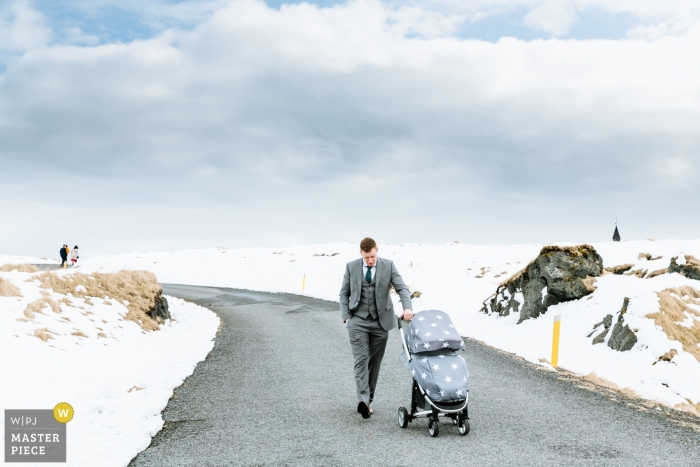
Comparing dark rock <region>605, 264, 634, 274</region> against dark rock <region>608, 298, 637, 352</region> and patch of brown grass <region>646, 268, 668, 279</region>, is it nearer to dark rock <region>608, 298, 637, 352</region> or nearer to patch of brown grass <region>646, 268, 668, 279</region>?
patch of brown grass <region>646, 268, 668, 279</region>

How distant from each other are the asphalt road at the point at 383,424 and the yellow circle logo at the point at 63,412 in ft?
3.89

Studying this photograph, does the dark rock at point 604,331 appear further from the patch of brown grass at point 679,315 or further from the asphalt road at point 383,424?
the asphalt road at point 383,424

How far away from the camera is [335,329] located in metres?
15.7

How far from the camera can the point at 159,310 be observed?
55.9ft

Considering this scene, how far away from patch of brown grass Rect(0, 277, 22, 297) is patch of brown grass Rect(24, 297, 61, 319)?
1.77 ft

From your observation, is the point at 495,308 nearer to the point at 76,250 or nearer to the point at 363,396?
the point at 363,396

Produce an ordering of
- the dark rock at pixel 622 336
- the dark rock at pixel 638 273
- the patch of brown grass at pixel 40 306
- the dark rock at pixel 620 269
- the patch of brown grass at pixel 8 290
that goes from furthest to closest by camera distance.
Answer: the dark rock at pixel 620 269 → the dark rock at pixel 638 273 → the patch of brown grass at pixel 8 290 → the patch of brown grass at pixel 40 306 → the dark rock at pixel 622 336

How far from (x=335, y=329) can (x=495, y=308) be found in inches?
226

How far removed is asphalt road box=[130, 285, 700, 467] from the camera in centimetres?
559

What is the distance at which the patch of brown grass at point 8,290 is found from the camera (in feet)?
40.1

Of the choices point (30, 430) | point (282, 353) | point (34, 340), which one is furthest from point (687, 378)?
point (34, 340)

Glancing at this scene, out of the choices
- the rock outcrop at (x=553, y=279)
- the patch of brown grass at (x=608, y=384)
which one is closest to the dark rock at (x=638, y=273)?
the rock outcrop at (x=553, y=279)

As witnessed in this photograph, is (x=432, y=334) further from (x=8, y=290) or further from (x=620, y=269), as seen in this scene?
(x=620, y=269)

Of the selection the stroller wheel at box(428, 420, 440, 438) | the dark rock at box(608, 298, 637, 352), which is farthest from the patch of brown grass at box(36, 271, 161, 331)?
the dark rock at box(608, 298, 637, 352)
